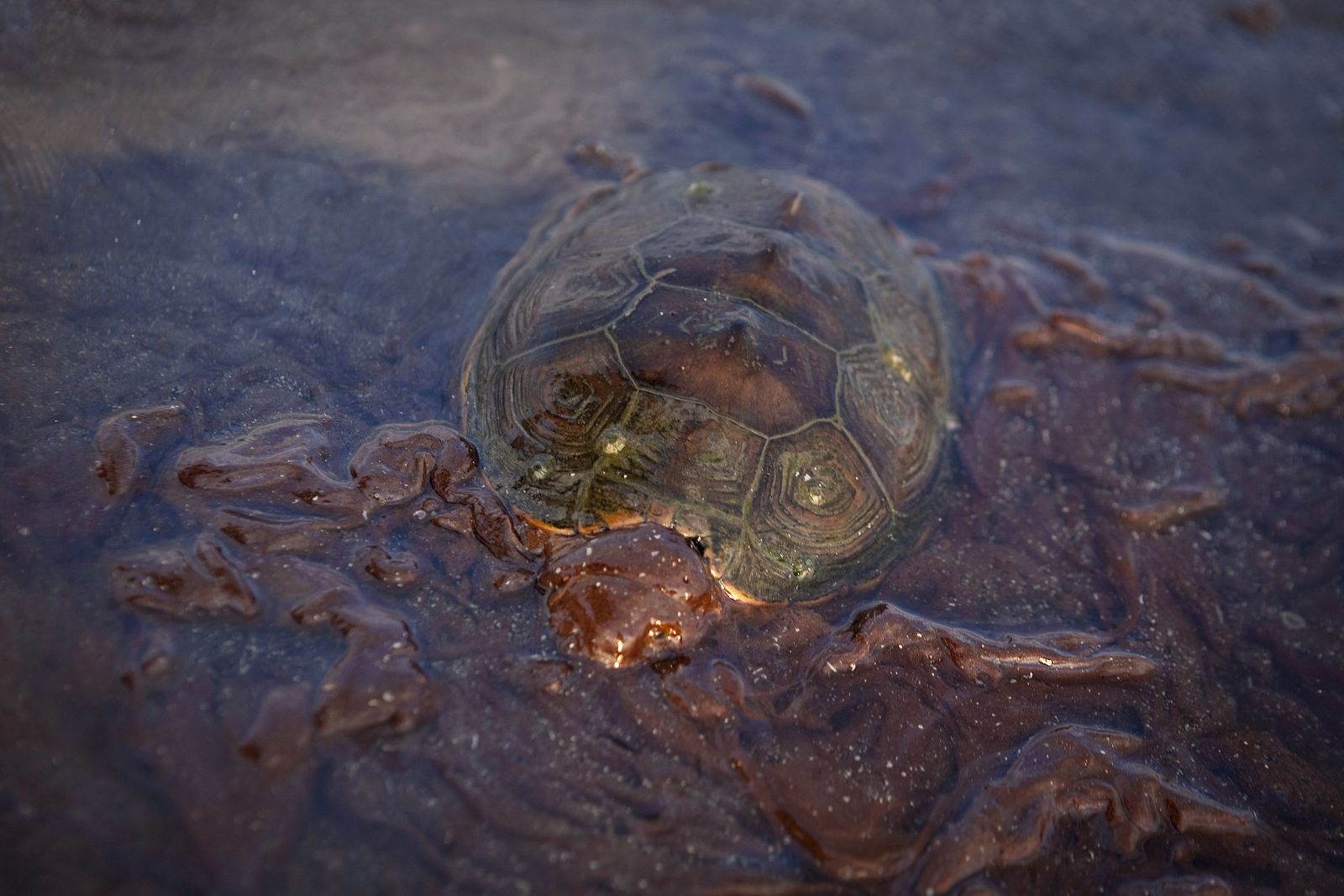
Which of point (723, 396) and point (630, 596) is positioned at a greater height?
point (723, 396)

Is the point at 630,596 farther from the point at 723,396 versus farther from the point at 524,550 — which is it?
the point at 723,396

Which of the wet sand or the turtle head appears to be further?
the turtle head

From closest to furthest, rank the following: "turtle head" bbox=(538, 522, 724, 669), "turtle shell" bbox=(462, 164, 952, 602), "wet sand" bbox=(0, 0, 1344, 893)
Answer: "wet sand" bbox=(0, 0, 1344, 893)
"turtle head" bbox=(538, 522, 724, 669)
"turtle shell" bbox=(462, 164, 952, 602)

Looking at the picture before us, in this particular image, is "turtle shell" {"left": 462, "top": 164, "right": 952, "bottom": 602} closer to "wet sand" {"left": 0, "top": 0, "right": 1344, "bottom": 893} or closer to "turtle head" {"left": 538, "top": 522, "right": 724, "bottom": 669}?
"turtle head" {"left": 538, "top": 522, "right": 724, "bottom": 669}

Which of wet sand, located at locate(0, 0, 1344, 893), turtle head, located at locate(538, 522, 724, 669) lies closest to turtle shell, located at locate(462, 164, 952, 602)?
turtle head, located at locate(538, 522, 724, 669)

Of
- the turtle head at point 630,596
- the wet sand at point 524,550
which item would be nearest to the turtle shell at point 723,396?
the turtle head at point 630,596

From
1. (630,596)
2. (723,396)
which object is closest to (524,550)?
(630,596)

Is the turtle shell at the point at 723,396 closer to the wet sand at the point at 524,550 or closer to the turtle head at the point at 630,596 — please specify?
the turtle head at the point at 630,596

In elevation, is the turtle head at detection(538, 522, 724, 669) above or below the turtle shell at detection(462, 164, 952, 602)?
below
